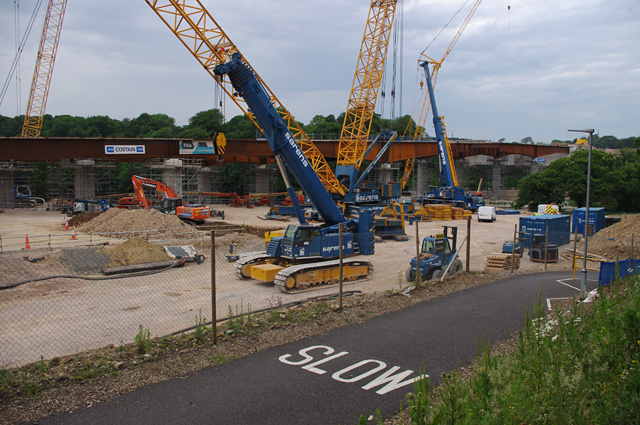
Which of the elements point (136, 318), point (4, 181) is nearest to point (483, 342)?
point (136, 318)

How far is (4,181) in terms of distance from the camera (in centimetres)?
5384

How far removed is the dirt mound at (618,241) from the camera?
24172mm

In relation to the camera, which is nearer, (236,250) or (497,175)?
(236,250)

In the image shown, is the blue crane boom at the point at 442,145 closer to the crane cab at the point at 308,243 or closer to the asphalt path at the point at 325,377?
the crane cab at the point at 308,243

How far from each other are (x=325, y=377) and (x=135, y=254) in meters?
16.4

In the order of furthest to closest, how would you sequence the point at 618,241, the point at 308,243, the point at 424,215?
the point at 424,215, the point at 618,241, the point at 308,243

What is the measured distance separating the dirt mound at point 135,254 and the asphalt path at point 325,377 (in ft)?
46.5

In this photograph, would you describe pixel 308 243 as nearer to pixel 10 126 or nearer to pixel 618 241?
pixel 618 241

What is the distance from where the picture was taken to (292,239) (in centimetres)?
1884

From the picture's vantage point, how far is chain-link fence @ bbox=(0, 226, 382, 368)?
1213 centimetres

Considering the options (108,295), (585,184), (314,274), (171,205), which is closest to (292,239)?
(314,274)

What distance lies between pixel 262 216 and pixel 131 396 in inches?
1573

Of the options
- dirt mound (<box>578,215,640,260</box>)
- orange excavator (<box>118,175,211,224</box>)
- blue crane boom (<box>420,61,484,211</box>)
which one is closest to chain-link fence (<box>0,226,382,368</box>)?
orange excavator (<box>118,175,211,224</box>)

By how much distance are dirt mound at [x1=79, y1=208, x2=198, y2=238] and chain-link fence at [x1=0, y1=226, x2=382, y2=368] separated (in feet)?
16.4
